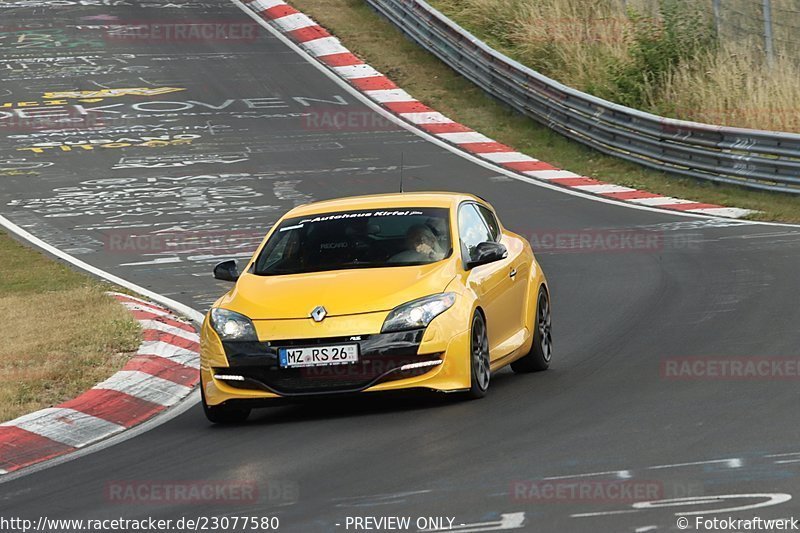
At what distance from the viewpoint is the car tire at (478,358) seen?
31.8 feet

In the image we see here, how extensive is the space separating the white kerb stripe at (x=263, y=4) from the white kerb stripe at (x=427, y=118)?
8.55 meters

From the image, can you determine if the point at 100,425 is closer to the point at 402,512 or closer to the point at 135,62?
the point at 402,512

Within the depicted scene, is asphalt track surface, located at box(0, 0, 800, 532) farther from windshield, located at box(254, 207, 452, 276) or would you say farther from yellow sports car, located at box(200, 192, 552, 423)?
windshield, located at box(254, 207, 452, 276)

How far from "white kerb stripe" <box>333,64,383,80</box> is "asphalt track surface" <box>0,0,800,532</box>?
0.48m

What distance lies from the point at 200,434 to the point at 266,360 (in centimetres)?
64

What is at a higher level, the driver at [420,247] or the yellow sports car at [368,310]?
the driver at [420,247]

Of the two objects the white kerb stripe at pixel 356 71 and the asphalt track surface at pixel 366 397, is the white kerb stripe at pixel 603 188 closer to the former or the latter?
the asphalt track surface at pixel 366 397

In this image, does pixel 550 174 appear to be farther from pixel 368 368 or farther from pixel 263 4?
pixel 368 368

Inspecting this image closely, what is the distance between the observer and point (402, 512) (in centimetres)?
679

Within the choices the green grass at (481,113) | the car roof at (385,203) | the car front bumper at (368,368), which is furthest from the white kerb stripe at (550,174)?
the car front bumper at (368,368)

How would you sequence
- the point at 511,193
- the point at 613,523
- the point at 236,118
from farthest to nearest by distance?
the point at 236,118, the point at 511,193, the point at 613,523

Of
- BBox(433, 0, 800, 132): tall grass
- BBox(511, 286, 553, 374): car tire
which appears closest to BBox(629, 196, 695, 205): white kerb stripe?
BBox(433, 0, 800, 132): tall grass

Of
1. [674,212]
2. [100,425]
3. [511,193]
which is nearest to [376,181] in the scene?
[511,193]

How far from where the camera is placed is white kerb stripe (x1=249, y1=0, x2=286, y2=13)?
34906mm
